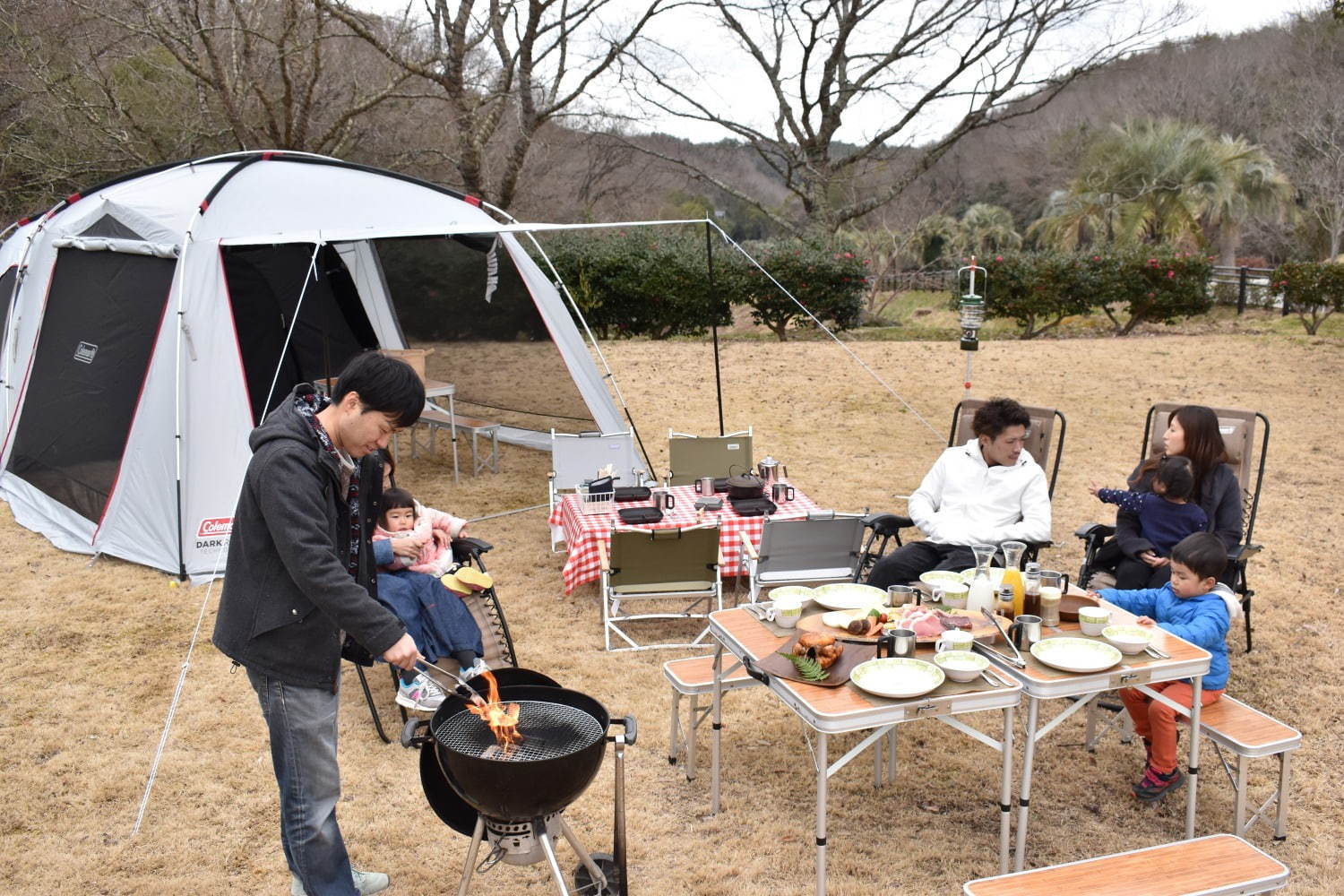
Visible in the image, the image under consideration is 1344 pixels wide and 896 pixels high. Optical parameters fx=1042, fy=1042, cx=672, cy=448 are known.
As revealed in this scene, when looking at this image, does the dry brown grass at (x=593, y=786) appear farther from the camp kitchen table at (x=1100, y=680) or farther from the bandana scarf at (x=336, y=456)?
the bandana scarf at (x=336, y=456)

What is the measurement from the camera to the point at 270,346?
683 centimetres

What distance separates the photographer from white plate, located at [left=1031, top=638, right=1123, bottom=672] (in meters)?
2.66

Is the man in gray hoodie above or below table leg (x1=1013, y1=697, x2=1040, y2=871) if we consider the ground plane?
above

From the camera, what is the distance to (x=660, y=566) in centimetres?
441

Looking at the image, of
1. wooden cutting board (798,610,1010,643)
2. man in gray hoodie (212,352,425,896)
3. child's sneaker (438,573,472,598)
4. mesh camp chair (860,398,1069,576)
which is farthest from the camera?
mesh camp chair (860,398,1069,576)

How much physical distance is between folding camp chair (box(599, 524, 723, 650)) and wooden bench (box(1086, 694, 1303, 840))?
194 centimetres

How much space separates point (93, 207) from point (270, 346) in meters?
1.31

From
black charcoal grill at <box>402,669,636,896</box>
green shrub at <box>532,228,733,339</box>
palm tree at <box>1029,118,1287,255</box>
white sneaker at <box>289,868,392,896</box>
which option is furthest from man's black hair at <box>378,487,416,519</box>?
palm tree at <box>1029,118,1287,255</box>

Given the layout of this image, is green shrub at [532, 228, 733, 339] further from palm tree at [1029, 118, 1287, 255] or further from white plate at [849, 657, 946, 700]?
white plate at [849, 657, 946, 700]

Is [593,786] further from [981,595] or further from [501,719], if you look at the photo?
[981,595]

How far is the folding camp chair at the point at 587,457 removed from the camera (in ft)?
19.2

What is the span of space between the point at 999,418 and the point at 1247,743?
1.74 meters

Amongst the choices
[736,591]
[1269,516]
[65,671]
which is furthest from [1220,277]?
[65,671]

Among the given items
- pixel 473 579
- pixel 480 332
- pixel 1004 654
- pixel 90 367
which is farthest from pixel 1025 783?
pixel 480 332
